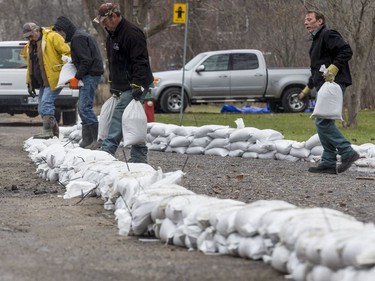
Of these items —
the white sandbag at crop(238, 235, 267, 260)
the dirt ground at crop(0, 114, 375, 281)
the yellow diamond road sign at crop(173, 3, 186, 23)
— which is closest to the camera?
the dirt ground at crop(0, 114, 375, 281)

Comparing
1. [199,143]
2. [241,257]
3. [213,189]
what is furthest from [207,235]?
[199,143]

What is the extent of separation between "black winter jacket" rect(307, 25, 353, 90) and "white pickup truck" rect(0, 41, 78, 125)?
11383mm

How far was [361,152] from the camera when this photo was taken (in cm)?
1369

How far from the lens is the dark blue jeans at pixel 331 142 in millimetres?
12352

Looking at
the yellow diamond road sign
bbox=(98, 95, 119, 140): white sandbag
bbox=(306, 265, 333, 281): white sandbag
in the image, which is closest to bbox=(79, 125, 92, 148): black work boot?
bbox=(98, 95, 119, 140): white sandbag

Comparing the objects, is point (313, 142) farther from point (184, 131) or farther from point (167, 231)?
point (167, 231)

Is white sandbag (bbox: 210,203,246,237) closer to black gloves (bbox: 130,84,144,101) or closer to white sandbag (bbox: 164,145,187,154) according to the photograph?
black gloves (bbox: 130,84,144,101)

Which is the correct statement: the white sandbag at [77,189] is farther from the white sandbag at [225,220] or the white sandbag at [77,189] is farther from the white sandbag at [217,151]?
the white sandbag at [217,151]

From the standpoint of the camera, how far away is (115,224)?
841 cm

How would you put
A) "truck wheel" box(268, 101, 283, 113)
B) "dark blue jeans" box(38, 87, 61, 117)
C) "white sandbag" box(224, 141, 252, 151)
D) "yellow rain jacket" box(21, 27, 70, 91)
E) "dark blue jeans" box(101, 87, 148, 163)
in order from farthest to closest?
"truck wheel" box(268, 101, 283, 113) < "dark blue jeans" box(38, 87, 61, 117) < "yellow rain jacket" box(21, 27, 70, 91) < "white sandbag" box(224, 141, 252, 151) < "dark blue jeans" box(101, 87, 148, 163)

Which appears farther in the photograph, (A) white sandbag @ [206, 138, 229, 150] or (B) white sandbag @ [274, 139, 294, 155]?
(A) white sandbag @ [206, 138, 229, 150]

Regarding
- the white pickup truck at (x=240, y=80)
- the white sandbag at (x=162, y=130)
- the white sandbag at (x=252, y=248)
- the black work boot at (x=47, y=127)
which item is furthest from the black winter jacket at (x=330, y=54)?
the white pickup truck at (x=240, y=80)

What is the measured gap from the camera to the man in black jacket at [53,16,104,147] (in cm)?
1464

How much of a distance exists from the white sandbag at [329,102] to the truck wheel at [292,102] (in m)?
19.7
